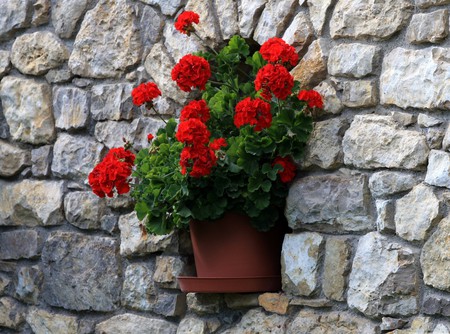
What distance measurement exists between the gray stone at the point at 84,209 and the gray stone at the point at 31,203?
66 mm

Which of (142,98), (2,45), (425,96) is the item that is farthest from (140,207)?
(2,45)

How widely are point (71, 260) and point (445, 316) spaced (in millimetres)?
1812

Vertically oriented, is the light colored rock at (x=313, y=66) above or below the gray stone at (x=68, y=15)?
below

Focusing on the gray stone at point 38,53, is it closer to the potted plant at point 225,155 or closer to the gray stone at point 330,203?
the potted plant at point 225,155

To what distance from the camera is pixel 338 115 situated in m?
3.15

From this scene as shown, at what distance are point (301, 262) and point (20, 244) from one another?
1601mm

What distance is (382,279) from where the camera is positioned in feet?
9.51

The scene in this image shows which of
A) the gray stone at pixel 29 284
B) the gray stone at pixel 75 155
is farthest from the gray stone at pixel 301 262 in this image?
the gray stone at pixel 29 284

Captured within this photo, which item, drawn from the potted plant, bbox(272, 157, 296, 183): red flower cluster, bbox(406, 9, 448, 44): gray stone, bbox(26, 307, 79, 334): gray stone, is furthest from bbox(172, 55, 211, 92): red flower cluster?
bbox(26, 307, 79, 334): gray stone

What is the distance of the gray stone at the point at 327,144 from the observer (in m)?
3.12

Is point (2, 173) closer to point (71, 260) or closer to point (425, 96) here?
point (71, 260)

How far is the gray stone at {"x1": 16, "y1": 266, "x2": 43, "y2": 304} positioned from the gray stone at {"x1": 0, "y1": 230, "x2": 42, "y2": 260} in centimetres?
7

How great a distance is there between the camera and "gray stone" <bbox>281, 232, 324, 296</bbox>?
3158 mm

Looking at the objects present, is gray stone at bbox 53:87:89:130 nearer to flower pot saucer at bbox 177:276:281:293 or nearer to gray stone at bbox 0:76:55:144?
gray stone at bbox 0:76:55:144
